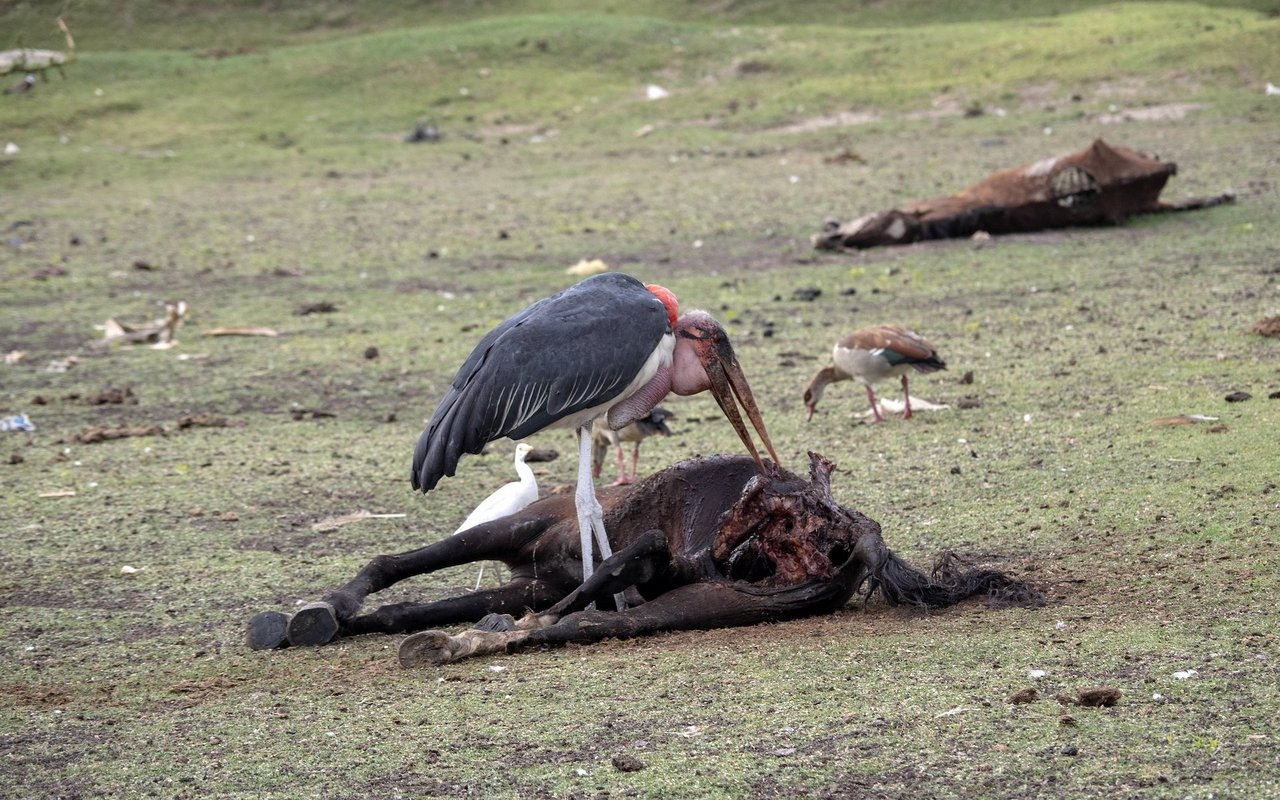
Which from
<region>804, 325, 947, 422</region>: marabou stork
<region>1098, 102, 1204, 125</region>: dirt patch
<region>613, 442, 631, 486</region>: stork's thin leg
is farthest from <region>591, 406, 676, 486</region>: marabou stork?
<region>1098, 102, 1204, 125</region>: dirt patch

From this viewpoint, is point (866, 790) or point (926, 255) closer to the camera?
point (866, 790)

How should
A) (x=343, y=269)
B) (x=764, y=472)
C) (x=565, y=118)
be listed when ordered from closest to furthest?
(x=764, y=472) < (x=343, y=269) < (x=565, y=118)

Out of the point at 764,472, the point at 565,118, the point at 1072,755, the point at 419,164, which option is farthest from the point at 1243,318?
the point at 565,118

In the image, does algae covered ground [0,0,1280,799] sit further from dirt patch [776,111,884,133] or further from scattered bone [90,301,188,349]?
scattered bone [90,301,188,349]

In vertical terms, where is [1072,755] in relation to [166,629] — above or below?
above

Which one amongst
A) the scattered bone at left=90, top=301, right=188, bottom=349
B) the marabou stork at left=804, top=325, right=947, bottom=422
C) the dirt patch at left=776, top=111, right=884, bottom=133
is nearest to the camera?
the marabou stork at left=804, top=325, right=947, bottom=422

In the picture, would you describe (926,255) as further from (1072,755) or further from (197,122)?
(197,122)

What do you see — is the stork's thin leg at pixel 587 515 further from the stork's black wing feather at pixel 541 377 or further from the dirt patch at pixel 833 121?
the dirt patch at pixel 833 121

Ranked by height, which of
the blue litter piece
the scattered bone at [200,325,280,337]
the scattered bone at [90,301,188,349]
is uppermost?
the blue litter piece

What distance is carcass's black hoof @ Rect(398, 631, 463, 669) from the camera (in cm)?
476

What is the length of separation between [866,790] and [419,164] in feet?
56.8

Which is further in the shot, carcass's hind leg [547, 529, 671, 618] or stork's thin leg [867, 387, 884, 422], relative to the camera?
stork's thin leg [867, 387, 884, 422]

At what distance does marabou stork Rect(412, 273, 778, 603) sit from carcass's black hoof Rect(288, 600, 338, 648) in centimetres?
53

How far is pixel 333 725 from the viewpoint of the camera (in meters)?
4.18
